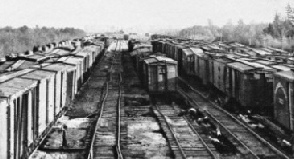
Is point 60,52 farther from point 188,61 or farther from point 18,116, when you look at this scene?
point 18,116

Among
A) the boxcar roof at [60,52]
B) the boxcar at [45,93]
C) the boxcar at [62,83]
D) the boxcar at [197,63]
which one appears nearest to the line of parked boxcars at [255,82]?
the boxcar at [197,63]

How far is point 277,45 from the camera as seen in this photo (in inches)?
1510

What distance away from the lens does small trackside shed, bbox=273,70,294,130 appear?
34.7 ft

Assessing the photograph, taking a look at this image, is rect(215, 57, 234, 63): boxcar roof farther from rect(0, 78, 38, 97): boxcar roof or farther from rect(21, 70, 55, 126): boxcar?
rect(0, 78, 38, 97): boxcar roof

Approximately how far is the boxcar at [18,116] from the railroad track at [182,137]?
4.14 m

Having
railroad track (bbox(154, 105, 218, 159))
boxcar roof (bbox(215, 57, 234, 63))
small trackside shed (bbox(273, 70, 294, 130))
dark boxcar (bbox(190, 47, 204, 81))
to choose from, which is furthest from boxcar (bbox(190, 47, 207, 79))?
small trackside shed (bbox(273, 70, 294, 130))

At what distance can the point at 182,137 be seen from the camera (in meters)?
10.8

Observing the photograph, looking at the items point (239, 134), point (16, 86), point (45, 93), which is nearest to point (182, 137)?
point (239, 134)

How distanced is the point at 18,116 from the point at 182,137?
551 centimetres

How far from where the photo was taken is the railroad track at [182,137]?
9.33 meters

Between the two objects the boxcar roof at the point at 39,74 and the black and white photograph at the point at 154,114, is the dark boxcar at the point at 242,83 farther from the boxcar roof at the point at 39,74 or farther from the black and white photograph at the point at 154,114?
the boxcar roof at the point at 39,74

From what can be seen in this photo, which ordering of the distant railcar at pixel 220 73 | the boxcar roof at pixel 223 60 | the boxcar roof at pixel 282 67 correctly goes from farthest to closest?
the boxcar roof at pixel 223 60 < the distant railcar at pixel 220 73 < the boxcar roof at pixel 282 67

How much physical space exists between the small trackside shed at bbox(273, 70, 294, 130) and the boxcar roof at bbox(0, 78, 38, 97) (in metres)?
8.06

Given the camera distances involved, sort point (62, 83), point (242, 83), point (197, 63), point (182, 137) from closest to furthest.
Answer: point (182, 137) → point (62, 83) → point (242, 83) → point (197, 63)
